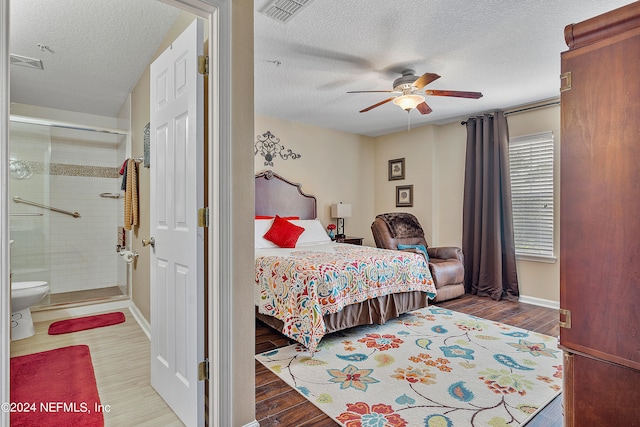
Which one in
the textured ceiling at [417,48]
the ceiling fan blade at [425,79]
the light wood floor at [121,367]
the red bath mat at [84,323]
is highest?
the textured ceiling at [417,48]

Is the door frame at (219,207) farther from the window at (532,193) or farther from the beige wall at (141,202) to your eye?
the window at (532,193)

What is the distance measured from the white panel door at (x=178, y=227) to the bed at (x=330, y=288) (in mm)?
1051

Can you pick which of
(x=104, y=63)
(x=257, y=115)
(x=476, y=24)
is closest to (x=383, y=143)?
(x=257, y=115)

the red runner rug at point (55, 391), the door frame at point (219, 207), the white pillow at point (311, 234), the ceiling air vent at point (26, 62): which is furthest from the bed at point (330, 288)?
the ceiling air vent at point (26, 62)

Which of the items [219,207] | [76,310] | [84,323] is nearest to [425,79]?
[219,207]

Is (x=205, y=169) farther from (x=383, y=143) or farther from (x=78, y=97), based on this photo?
(x=383, y=143)

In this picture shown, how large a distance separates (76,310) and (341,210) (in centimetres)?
377

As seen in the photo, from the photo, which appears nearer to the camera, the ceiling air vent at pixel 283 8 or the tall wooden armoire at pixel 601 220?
the tall wooden armoire at pixel 601 220

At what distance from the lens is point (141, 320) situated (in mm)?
3211

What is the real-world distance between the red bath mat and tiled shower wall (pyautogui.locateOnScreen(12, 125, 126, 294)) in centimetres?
75

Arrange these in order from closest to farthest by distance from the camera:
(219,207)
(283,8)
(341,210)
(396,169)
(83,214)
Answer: (219,207) < (283,8) < (83,214) < (341,210) < (396,169)

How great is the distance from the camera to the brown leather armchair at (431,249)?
13.5ft

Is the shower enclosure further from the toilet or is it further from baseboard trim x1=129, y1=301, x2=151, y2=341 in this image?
the toilet

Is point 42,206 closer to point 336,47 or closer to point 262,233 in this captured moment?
point 262,233
